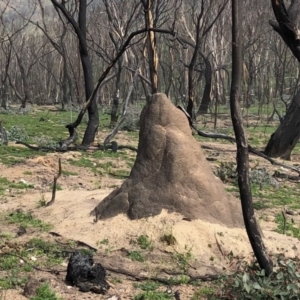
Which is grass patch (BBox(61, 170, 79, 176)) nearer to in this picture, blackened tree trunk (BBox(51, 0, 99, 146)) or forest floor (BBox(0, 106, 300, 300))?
forest floor (BBox(0, 106, 300, 300))

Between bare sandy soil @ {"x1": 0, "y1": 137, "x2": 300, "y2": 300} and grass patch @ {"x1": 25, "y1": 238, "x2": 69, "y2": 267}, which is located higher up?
bare sandy soil @ {"x1": 0, "y1": 137, "x2": 300, "y2": 300}

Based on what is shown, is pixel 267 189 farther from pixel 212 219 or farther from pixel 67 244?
pixel 67 244

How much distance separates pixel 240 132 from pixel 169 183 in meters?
1.90

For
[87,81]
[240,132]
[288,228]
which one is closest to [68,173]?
[87,81]

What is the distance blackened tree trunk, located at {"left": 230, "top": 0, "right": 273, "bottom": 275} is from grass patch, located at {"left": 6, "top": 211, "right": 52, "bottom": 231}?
2.74 m

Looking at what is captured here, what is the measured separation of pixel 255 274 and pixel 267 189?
5447mm

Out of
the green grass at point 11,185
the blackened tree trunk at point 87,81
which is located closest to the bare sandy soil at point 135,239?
the green grass at point 11,185

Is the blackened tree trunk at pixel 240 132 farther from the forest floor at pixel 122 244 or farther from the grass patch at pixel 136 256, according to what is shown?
the grass patch at pixel 136 256

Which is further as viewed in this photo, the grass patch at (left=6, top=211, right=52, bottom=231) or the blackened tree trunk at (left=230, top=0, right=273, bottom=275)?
the grass patch at (left=6, top=211, right=52, bottom=231)

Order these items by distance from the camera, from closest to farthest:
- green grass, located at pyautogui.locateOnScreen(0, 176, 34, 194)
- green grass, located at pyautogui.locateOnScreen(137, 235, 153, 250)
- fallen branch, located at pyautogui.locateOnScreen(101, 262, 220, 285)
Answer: fallen branch, located at pyautogui.locateOnScreen(101, 262, 220, 285), green grass, located at pyautogui.locateOnScreen(137, 235, 153, 250), green grass, located at pyautogui.locateOnScreen(0, 176, 34, 194)

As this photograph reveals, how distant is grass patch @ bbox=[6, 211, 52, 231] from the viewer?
6.18m

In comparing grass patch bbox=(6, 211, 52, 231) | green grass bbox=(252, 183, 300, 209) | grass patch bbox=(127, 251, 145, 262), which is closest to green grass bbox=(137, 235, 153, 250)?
grass patch bbox=(127, 251, 145, 262)

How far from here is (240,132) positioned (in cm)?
408

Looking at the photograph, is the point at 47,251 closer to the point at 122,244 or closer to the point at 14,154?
the point at 122,244
